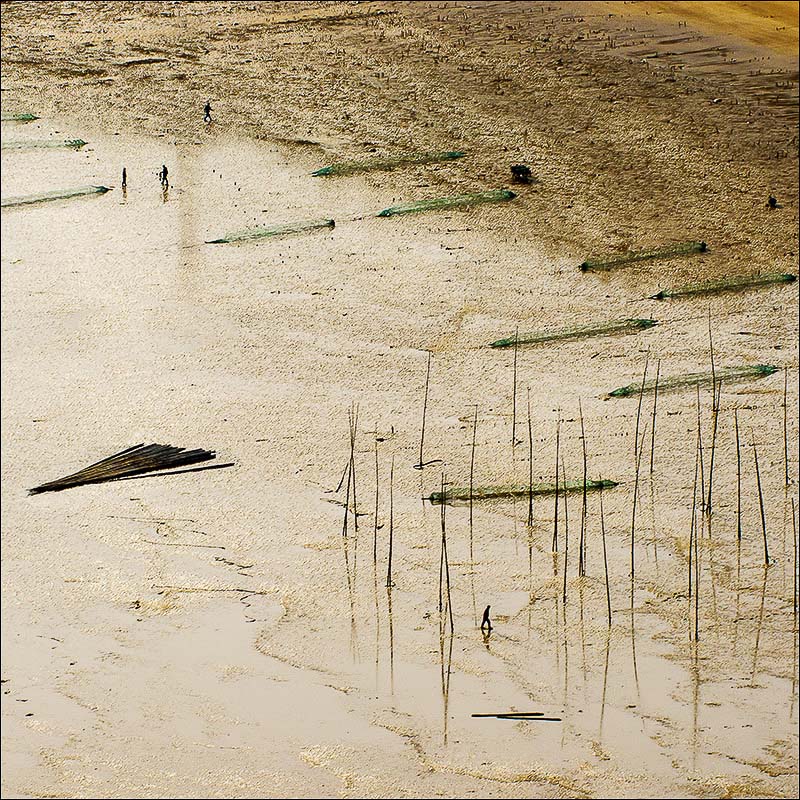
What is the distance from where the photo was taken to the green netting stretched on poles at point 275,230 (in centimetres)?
520

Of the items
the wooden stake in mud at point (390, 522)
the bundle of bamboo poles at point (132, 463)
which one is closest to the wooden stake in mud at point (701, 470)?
the wooden stake in mud at point (390, 522)

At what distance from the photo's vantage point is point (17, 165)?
5742 millimetres

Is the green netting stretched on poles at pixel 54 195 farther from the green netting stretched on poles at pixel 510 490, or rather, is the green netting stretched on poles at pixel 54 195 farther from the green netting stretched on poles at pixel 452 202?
the green netting stretched on poles at pixel 510 490

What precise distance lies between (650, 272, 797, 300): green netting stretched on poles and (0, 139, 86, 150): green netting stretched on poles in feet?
7.68

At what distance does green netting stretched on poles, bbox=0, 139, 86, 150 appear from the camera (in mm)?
5906

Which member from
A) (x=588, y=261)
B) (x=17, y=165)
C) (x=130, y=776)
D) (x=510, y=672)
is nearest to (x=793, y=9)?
(x=588, y=261)

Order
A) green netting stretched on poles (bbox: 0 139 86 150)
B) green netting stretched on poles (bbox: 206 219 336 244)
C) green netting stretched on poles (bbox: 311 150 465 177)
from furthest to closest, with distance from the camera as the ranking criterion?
green netting stretched on poles (bbox: 0 139 86 150)
green netting stretched on poles (bbox: 311 150 465 177)
green netting stretched on poles (bbox: 206 219 336 244)

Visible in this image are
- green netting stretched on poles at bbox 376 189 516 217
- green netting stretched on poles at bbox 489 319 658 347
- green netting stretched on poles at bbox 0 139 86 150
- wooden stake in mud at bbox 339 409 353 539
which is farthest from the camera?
green netting stretched on poles at bbox 0 139 86 150

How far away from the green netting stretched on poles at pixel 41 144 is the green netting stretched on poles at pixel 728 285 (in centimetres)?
234

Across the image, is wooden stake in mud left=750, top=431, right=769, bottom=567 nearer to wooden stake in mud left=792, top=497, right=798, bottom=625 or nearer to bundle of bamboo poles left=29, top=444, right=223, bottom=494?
wooden stake in mud left=792, top=497, right=798, bottom=625

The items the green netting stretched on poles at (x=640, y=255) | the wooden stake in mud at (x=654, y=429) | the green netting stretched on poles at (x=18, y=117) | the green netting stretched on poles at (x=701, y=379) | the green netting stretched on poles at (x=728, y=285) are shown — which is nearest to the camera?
the wooden stake in mud at (x=654, y=429)

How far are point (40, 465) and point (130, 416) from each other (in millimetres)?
301

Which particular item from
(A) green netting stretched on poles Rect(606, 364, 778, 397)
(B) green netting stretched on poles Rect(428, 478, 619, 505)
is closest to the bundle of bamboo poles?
(B) green netting stretched on poles Rect(428, 478, 619, 505)

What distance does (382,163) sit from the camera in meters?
5.77
